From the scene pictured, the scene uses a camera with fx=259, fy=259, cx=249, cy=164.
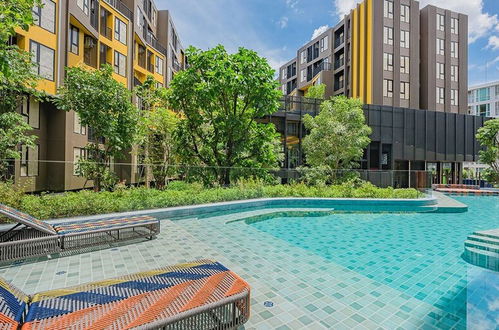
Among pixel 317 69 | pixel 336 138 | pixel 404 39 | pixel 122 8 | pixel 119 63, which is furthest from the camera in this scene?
pixel 317 69

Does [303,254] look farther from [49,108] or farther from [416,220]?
[49,108]

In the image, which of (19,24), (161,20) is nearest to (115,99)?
(19,24)

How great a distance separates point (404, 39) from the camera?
27.5 m

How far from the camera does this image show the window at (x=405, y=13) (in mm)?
27469

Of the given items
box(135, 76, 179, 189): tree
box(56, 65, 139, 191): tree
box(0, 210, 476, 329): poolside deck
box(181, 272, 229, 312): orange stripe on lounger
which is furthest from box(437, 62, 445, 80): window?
box(181, 272, 229, 312): orange stripe on lounger

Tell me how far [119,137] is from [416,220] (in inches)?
477

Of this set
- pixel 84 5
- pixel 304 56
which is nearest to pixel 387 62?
pixel 304 56

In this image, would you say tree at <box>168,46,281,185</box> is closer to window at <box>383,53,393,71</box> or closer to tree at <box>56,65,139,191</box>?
tree at <box>56,65,139,191</box>

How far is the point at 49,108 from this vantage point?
1542 centimetres

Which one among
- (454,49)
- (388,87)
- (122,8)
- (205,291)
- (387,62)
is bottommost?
(205,291)

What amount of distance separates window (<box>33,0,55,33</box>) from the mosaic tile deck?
14186 mm

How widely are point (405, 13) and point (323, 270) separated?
33.1 m

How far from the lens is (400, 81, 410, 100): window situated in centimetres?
2742

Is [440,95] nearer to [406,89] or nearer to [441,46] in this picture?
[406,89]
